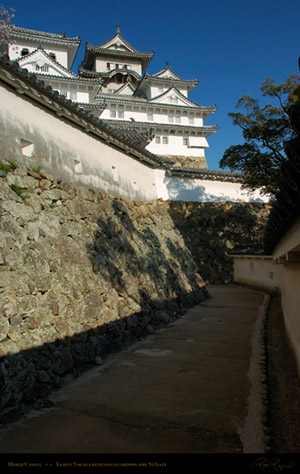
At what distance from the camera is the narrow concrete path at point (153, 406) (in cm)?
395

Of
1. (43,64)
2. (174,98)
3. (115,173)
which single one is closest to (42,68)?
(43,64)

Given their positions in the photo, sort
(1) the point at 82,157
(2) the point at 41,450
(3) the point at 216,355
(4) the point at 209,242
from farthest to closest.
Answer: (4) the point at 209,242 → (1) the point at 82,157 → (3) the point at 216,355 → (2) the point at 41,450

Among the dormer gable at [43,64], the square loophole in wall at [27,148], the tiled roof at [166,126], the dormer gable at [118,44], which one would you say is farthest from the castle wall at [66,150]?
the dormer gable at [118,44]

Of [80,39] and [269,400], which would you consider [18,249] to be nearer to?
[269,400]

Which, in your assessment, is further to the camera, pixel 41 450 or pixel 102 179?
pixel 102 179

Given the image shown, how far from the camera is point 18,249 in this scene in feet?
19.9

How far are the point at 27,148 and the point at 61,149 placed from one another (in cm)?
142

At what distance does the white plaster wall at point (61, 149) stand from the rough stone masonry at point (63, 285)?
1.73 feet

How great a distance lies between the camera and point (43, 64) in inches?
1277

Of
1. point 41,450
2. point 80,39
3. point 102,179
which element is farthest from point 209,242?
point 80,39

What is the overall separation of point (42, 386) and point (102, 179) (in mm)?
7686

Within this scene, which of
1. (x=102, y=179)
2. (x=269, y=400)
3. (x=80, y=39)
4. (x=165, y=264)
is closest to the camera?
(x=269, y=400)

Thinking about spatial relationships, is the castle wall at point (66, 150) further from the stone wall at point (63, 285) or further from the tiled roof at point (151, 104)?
the tiled roof at point (151, 104)

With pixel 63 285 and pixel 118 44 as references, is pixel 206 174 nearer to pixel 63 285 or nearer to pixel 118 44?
pixel 63 285
